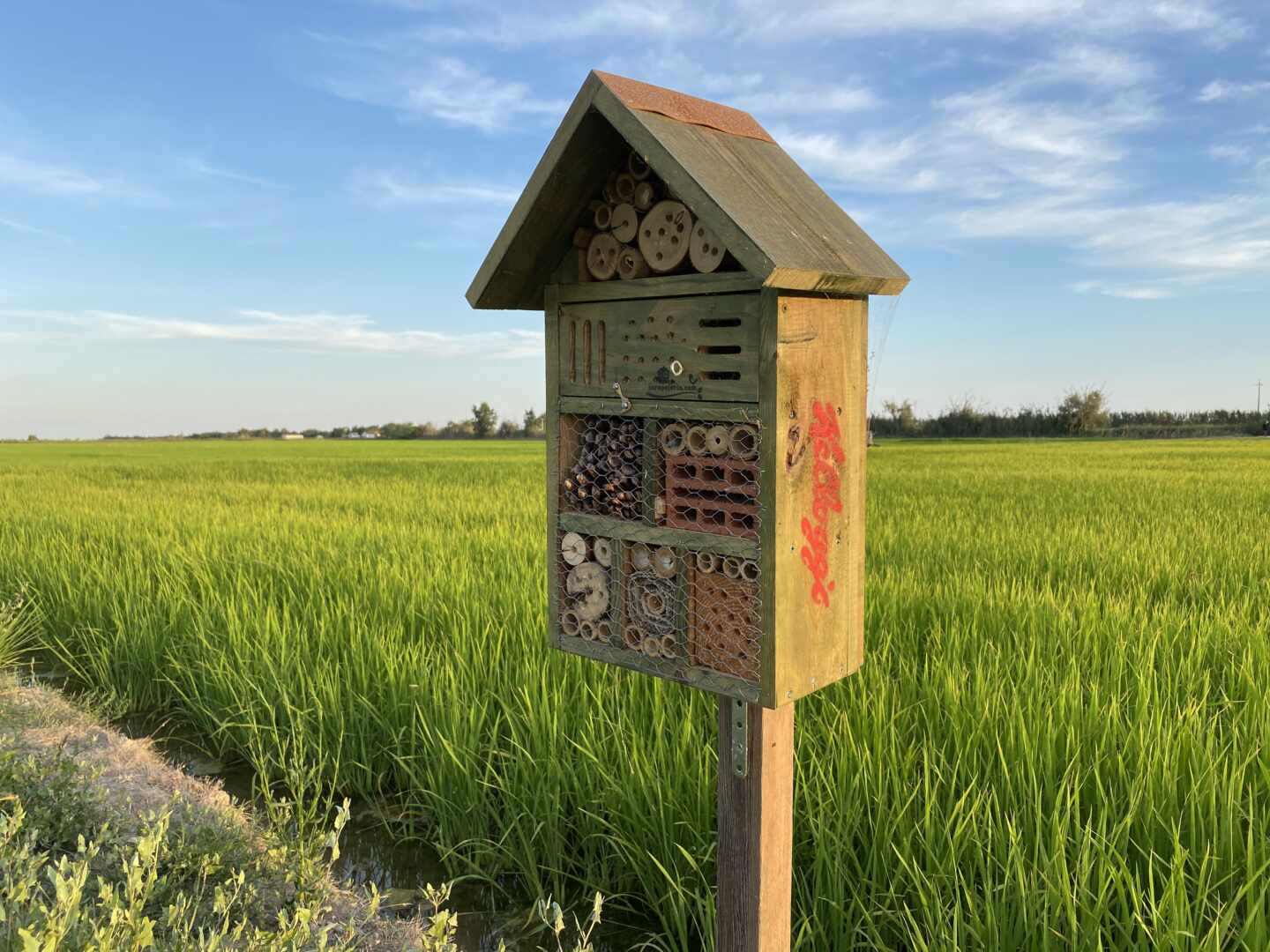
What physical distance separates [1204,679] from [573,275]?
2635mm

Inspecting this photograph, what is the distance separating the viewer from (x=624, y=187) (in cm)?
183

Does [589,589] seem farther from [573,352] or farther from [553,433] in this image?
[573,352]

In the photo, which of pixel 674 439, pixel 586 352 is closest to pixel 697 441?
pixel 674 439

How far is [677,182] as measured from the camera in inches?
62.5

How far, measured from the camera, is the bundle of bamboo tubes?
1687 millimetres

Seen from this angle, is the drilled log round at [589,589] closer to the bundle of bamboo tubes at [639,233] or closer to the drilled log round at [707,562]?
the drilled log round at [707,562]

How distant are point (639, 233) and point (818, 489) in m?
0.66

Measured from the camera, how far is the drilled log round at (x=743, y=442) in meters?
1.62

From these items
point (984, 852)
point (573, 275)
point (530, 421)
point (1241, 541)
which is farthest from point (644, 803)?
point (530, 421)

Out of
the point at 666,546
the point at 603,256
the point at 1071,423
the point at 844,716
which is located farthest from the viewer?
the point at 1071,423

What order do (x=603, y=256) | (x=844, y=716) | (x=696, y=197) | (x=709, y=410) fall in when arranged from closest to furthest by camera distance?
(x=696, y=197)
(x=709, y=410)
(x=603, y=256)
(x=844, y=716)

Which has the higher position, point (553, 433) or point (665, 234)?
point (665, 234)

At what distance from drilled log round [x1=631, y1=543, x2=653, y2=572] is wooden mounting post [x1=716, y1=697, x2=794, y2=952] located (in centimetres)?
34

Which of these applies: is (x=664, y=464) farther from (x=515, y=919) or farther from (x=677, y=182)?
(x=515, y=919)
